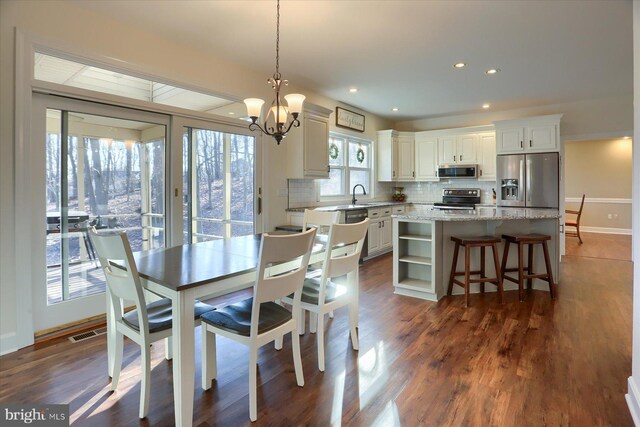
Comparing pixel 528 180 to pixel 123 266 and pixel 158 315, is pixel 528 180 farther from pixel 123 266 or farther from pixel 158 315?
pixel 123 266

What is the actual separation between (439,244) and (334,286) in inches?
62.6

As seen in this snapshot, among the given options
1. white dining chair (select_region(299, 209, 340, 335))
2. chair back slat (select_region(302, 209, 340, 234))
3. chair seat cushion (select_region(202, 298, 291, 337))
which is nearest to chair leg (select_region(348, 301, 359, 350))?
white dining chair (select_region(299, 209, 340, 335))

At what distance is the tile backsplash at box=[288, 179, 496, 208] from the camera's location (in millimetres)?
5113

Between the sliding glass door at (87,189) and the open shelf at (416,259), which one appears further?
the open shelf at (416,259)

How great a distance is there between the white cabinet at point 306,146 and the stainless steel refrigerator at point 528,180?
328 centimetres

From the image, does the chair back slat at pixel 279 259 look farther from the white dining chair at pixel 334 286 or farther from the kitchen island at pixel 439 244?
the kitchen island at pixel 439 244

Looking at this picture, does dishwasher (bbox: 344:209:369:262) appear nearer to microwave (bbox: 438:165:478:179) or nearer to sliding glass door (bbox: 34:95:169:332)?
microwave (bbox: 438:165:478:179)

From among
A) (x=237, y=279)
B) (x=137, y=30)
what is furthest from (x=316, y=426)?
(x=137, y=30)

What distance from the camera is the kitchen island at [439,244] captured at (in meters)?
3.63

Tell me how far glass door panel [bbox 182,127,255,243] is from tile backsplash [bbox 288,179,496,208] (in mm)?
959

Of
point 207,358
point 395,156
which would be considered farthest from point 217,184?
point 395,156

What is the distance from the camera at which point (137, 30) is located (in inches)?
121

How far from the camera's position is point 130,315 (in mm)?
1976

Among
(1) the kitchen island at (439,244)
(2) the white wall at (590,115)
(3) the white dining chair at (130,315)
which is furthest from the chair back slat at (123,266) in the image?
(2) the white wall at (590,115)
